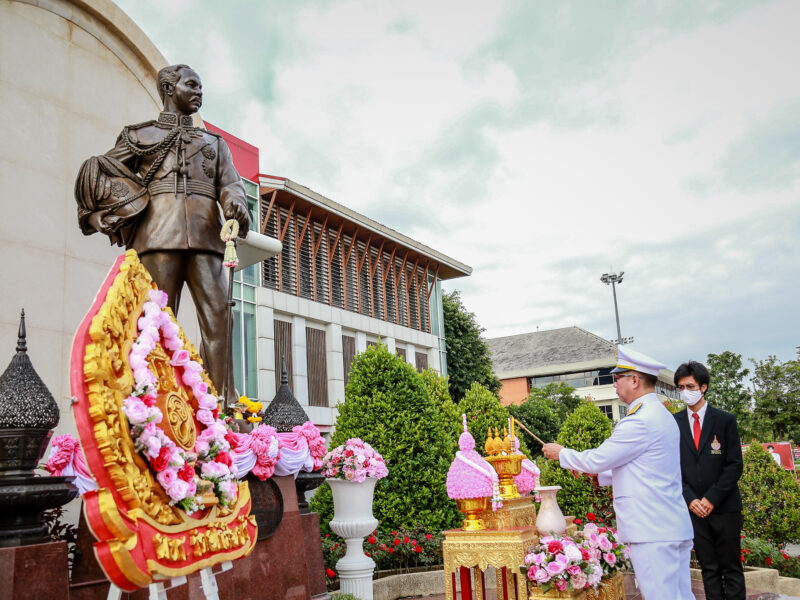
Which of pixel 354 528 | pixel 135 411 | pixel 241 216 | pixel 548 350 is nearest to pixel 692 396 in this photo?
pixel 354 528

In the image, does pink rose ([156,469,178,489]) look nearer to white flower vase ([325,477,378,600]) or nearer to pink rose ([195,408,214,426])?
pink rose ([195,408,214,426])


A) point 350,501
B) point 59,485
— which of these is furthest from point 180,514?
point 350,501

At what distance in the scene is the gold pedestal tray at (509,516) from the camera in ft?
17.5

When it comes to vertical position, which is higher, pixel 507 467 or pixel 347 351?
pixel 347 351

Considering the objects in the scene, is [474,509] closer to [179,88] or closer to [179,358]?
[179,358]

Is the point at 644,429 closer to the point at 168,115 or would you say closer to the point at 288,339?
the point at 168,115

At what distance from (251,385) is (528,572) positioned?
1460 centimetres

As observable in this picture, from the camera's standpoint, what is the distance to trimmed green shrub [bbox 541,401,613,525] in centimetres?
1062

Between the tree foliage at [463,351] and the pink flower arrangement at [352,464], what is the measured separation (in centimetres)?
2277

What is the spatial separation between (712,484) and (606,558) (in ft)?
3.44

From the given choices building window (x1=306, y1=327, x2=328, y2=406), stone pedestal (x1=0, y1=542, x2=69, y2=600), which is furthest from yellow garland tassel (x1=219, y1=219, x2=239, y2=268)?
building window (x1=306, y1=327, x2=328, y2=406)

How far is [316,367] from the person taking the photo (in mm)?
21562

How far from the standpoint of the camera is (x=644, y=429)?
13.4 ft

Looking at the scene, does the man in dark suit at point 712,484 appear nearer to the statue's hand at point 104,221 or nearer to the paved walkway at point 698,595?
the paved walkway at point 698,595
